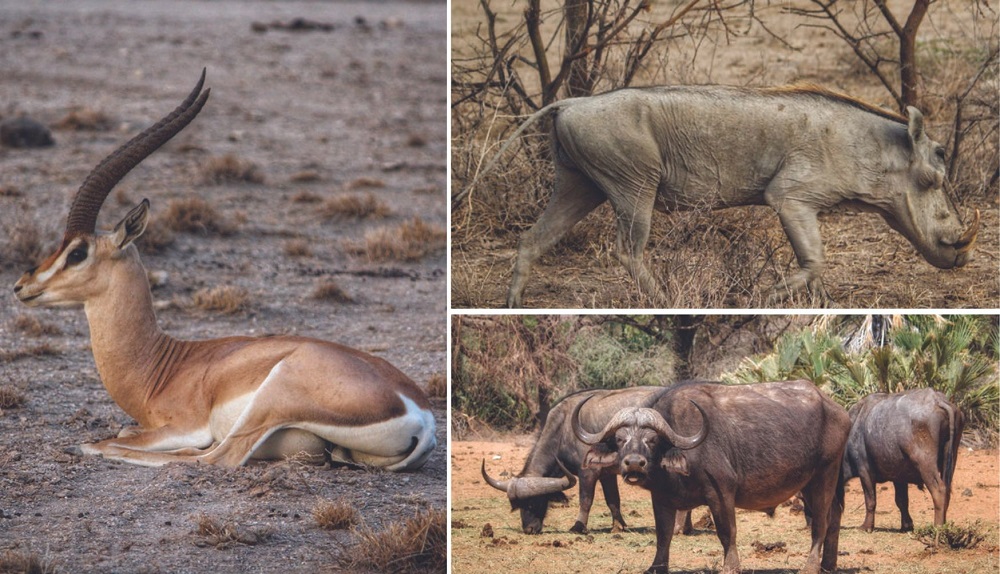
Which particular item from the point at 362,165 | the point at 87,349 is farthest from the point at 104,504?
the point at 362,165

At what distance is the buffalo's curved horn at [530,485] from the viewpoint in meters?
7.25

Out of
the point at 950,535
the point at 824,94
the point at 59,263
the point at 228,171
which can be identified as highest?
the point at 824,94

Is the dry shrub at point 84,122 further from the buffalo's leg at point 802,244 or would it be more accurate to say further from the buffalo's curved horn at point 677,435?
the buffalo's curved horn at point 677,435

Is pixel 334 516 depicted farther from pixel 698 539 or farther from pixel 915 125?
pixel 915 125

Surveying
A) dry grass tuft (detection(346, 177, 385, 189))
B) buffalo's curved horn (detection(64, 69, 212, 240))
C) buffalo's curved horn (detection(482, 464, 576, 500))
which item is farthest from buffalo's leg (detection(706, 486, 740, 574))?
dry grass tuft (detection(346, 177, 385, 189))

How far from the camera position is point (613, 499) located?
6.90m

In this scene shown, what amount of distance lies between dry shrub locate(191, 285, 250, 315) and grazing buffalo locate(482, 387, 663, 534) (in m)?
3.58

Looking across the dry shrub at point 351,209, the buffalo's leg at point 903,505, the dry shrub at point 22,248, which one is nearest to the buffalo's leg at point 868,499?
the buffalo's leg at point 903,505

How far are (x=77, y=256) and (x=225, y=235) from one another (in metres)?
5.11

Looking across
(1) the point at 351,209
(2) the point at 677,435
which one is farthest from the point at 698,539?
(1) the point at 351,209

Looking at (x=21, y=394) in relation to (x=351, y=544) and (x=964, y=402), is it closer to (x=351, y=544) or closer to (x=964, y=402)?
(x=351, y=544)

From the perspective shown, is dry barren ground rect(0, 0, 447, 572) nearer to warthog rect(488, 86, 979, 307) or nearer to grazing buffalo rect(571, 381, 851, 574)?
grazing buffalo rect(571, 381, 851, 574)

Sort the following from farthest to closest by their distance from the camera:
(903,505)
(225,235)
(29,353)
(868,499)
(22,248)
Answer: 1. (225,235)
2. (22,248)
3. (29,353)
4. (903,505)
5. (868,499)

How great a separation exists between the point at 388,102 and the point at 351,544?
48.5 ft
